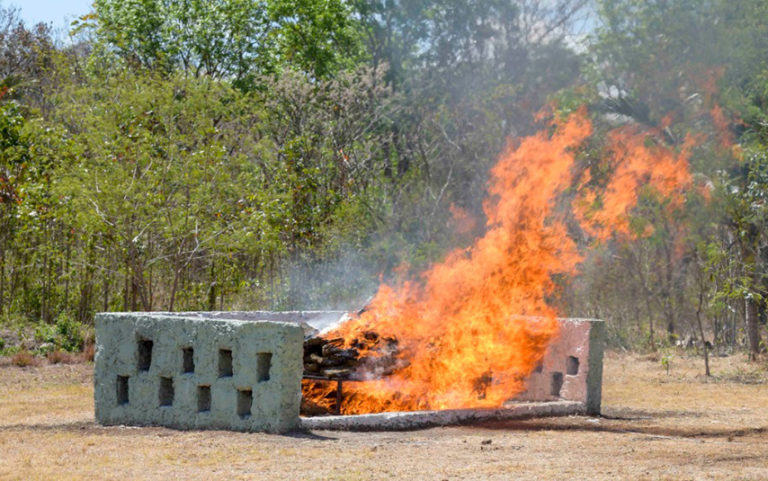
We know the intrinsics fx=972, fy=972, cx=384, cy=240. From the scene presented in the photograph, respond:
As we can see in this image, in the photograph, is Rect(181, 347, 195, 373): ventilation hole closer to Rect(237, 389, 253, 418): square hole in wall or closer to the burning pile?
Rect(237, 389, 253, 418): square hole in wall

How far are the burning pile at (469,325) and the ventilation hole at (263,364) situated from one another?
141cm

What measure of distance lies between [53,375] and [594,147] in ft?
31.6

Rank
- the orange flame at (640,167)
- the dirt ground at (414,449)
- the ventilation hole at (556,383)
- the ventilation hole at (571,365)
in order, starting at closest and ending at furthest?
the dirt ground at (414,449), the ventilation hole at (571,365), the ventilation hole at (556,383), the orange flame at (640,167)

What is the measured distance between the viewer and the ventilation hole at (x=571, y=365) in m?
11.3

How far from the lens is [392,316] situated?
11.2 m

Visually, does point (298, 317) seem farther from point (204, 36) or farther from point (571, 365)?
point (204, 36)

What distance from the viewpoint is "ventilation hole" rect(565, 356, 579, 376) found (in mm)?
11273

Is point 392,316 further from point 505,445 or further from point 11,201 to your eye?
point 11,201

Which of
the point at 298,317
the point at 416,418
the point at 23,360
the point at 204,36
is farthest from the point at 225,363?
the point at 204,36

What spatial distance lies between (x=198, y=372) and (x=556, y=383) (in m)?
4.47

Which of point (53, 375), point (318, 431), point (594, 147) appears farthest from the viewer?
point (594, 147)

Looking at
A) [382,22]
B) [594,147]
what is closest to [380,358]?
[594,147]

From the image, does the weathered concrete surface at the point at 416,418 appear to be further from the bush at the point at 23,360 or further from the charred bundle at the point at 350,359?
the bush at the point at 23,360

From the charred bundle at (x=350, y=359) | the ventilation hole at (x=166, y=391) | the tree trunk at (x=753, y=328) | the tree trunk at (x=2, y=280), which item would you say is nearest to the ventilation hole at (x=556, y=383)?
the charred bundle at (x=350, y=359)
